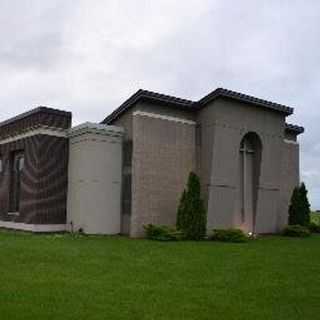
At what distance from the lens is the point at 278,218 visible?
33000mm

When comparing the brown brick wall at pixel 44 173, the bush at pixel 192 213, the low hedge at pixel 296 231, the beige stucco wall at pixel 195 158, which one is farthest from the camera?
the low hedge at pixel 296 231

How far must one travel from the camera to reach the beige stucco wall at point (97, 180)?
2702cm

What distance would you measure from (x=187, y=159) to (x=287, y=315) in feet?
60.9

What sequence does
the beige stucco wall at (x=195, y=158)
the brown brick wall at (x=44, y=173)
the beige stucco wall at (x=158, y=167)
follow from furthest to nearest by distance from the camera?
the brown brick wall at (x=44, y=173)
the beige stucco wall at (x=195, y=158)
the beige stucco wall at (x=158, y=167)

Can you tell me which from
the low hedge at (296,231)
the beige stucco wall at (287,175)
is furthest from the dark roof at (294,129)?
the low hedge at (296,231)

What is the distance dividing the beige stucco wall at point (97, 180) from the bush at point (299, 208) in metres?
11.9

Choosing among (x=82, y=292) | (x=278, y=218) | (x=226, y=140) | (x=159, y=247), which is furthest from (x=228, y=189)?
(x=82, y=292)

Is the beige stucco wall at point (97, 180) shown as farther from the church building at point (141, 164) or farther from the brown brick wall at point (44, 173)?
the brown brick wall at point (44, 173)

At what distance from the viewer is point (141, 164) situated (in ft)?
87.3

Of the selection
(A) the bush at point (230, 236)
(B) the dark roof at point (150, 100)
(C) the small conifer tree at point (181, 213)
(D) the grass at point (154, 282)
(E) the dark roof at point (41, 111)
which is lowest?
(D) the grass at point (154, 282)

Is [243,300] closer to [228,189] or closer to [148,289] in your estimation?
[148,289]

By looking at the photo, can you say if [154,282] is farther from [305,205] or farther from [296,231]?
[305,205]

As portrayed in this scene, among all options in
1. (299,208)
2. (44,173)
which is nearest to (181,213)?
(44,173)

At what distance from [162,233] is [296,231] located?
983 cm
